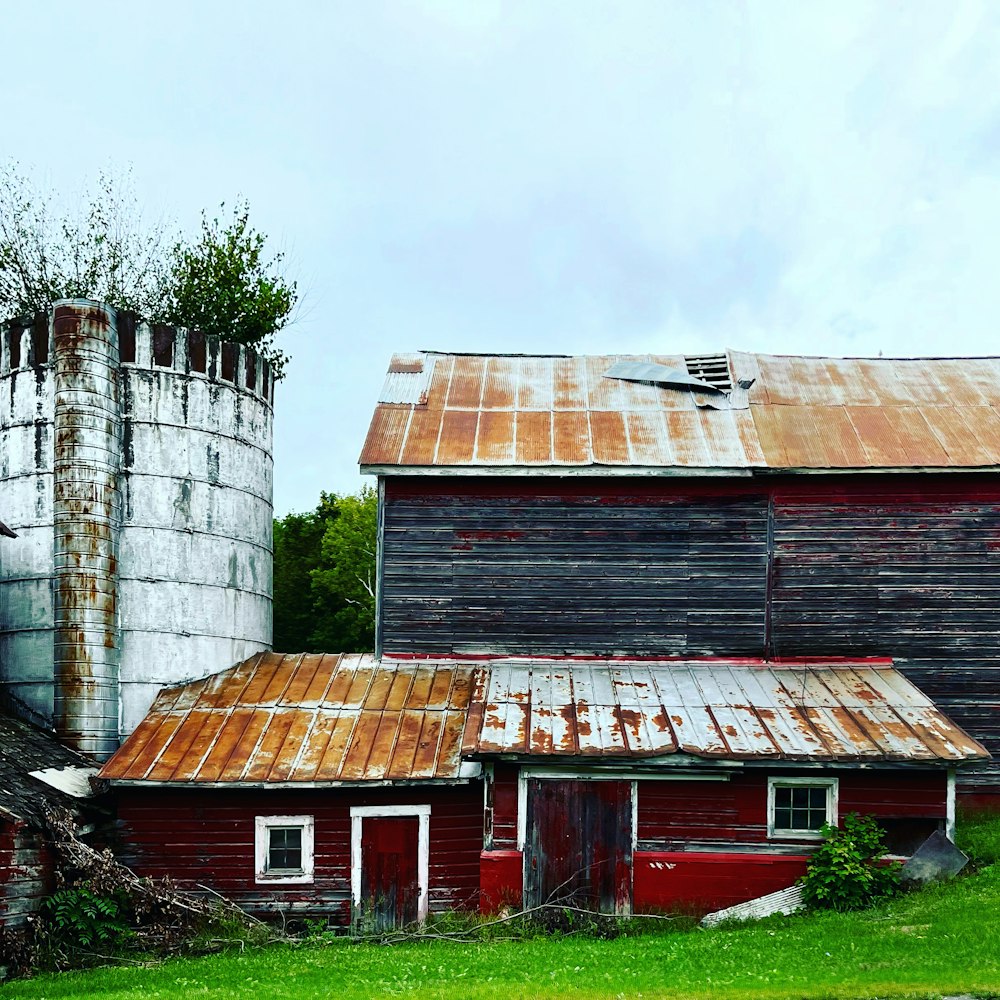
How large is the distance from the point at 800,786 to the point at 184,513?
10435 millimetres

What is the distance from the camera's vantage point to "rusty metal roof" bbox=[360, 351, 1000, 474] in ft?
59.0

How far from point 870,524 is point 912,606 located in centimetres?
150

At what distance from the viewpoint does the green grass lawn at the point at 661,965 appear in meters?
10.2

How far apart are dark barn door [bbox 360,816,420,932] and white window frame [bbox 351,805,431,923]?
5cm

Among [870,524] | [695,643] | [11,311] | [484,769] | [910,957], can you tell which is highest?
[11,311]

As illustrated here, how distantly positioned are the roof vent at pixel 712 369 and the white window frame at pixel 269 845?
10.9 metres

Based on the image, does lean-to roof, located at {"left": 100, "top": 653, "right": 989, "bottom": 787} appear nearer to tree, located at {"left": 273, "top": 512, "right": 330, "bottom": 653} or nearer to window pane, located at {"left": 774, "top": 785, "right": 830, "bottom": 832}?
window pane, located at {"left": 774, "top": 785, "right": 830, "bottom": 832}

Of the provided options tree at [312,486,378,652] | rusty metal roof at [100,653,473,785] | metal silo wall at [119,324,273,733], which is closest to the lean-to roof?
rusty metal roof at [100,653,473,785]

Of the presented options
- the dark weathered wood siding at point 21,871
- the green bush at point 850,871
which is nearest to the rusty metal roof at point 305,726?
the dark weathered wood siding at point 21,871

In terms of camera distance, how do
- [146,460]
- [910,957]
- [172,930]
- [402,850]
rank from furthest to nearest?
[146,460], [402,850], [172,930], [910,957]

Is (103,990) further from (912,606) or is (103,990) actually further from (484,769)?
(912,606)

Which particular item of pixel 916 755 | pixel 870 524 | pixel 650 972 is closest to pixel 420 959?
pixel 650 972

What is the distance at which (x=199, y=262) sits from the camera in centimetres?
3322

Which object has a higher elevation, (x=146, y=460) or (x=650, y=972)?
(x=146, y=460)
